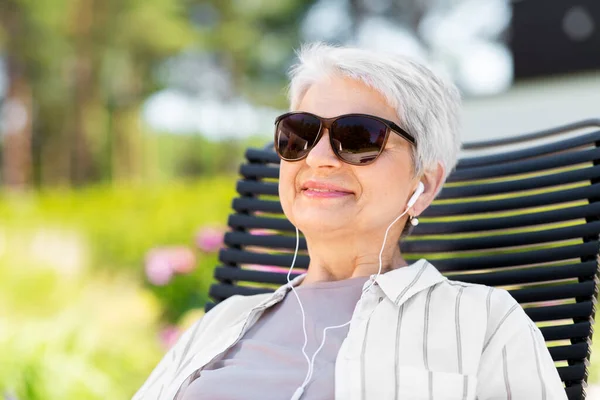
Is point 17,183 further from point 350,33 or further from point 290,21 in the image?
point 350,33

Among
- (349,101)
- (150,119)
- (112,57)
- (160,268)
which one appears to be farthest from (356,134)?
(150,119)

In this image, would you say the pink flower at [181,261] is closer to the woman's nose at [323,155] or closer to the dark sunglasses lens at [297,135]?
the dark sunglasses lens at [297,135]

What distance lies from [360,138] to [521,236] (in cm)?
81

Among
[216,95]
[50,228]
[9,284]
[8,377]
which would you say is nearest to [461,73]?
[216,95]

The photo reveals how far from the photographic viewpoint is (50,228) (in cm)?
923

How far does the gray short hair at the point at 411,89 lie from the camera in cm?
215

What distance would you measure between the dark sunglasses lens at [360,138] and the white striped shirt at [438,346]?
1.15ft

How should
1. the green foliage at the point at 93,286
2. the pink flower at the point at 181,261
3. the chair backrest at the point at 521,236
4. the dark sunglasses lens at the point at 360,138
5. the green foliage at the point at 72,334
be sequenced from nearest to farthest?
the dark sunglasses lens at the point at 360,138 → the chair backrest at the point at 521,236 → the green foliage at the point at 72,334 → the green foliage at the point at 93,286 → the pink flower at the point at 181,261

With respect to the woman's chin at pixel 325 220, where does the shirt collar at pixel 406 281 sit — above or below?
below

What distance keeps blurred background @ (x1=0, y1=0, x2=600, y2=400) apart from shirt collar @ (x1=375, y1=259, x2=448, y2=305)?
69 cm

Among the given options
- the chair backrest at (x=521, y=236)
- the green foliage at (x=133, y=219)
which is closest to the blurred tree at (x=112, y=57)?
the green foliage at (x=133, y=219)

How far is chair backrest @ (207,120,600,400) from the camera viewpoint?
2367 mm

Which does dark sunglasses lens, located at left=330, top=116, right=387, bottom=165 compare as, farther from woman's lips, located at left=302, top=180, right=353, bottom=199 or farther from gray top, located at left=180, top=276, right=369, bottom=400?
gray top, located at left=180, top=276, right=369, bottom=400

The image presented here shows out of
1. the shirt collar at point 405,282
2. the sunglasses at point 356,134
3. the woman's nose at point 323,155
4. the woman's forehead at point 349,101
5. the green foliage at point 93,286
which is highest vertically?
the woman's forehead at point 349,101
